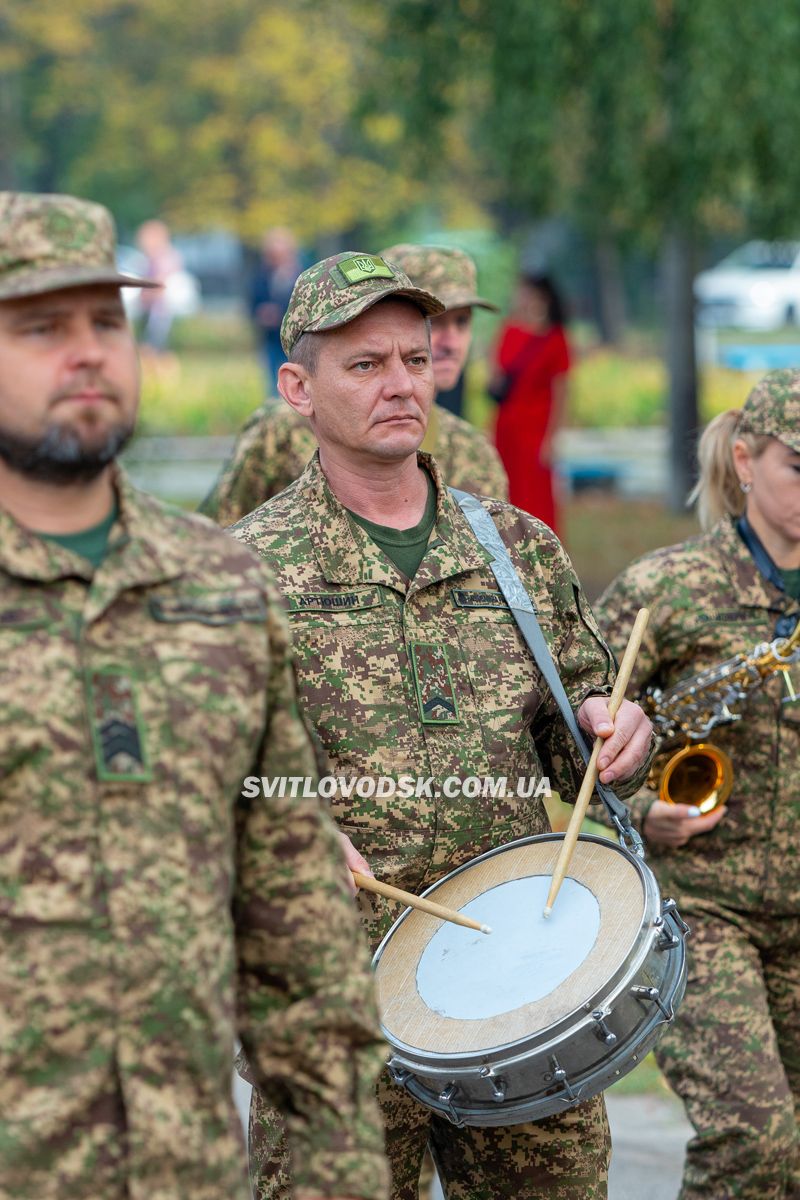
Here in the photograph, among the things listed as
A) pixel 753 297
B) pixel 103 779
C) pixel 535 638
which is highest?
pixel 103 779

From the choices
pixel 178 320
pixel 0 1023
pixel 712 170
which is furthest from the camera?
pixel 178 320

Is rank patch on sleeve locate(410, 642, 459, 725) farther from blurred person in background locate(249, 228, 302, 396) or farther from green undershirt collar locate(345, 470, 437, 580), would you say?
blurred person in background locate(249, 228, 302, 396)

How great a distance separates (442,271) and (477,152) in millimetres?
18749

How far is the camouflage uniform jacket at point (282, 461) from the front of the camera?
6.31 metres

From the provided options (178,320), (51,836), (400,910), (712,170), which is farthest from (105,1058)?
(178,320)

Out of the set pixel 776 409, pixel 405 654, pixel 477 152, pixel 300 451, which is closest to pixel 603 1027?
pixel 405 654

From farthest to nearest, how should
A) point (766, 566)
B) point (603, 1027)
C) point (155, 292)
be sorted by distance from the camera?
point (155, 292), point (766, 566), point (603, 1027)

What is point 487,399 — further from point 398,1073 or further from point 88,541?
point 88,541

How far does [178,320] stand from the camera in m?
46.9

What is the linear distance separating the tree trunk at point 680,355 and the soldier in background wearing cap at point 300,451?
956 cm

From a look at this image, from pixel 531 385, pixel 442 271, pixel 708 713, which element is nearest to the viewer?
pixel 708 713

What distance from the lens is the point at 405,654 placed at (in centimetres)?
389

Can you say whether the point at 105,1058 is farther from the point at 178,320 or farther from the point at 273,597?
the point at 178,320

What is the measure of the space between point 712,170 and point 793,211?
806 millimetres
